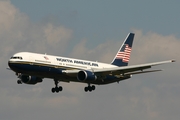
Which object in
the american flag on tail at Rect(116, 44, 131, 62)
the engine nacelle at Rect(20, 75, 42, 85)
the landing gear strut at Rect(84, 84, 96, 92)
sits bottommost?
the landing gear strut at Rect(84, 84, 96, 92)

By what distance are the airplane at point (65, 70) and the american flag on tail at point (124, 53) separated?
5.67 meters

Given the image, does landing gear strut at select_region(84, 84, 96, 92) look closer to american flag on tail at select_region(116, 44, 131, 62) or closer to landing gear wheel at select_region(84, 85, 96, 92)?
landing gear wheel at select_region(84, 85, 96, 92)

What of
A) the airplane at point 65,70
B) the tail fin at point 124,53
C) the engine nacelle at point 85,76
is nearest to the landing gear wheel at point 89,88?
the airplane at point 65,70

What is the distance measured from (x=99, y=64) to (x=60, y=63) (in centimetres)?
977

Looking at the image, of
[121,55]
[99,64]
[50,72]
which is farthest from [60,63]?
[121,55]

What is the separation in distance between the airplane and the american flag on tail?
18.6 feet

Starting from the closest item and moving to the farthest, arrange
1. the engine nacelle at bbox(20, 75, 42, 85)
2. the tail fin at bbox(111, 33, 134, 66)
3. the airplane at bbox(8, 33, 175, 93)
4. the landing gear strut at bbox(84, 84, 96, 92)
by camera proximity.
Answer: the airplane at bbox(8, 33, 175, 93), the engine nacelle at bbox(20, 75, 42, 85), the landing gear strut at bbox(84, 84, 96, 92), the tail fin at bbox(111, 33, 134, 66)

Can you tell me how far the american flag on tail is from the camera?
117 metres

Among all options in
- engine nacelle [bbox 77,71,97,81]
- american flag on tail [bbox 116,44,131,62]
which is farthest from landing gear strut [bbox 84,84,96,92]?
american flag on tail [bbox 116,44,131,62]

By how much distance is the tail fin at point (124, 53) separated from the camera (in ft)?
380

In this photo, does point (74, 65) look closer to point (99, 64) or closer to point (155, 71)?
point (99, 64)

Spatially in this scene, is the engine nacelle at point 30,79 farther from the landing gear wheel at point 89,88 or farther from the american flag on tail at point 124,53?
the american flag on tail at point 124,53

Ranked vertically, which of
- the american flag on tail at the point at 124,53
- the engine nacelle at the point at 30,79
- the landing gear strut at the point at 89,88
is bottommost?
the landing gear strut at the point at 89,88

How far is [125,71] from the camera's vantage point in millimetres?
103312
